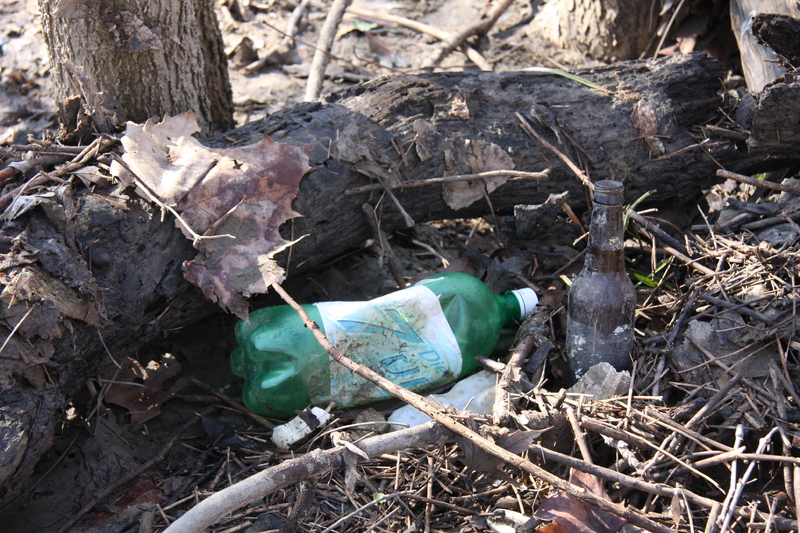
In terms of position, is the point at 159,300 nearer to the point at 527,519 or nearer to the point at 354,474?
the point at 354,474

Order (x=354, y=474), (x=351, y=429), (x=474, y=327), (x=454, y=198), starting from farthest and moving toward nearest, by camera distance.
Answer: (x=454, y=198), (x=474, y=327), (x=351, y=429), (x=354, y=474)

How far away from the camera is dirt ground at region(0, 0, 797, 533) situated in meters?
1.75

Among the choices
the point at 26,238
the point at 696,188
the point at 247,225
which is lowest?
the point at 696,188

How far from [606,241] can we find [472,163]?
0.83m

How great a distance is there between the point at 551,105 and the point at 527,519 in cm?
177

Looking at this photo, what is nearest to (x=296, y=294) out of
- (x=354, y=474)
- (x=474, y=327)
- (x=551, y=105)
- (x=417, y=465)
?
(x=474, y=327)

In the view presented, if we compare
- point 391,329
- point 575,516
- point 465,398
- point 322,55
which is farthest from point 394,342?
point 322,55

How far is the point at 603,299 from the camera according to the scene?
189 centimetres

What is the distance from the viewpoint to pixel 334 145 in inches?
92.4

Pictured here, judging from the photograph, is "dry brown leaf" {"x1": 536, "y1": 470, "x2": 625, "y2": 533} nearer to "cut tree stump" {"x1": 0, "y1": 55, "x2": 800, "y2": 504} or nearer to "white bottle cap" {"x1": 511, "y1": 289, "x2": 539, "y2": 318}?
"white bottle cap" {"x1": 511, "y1": 289, "x2": 539, "y2": 318}

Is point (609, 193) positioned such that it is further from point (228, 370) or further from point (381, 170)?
point (228, 370)

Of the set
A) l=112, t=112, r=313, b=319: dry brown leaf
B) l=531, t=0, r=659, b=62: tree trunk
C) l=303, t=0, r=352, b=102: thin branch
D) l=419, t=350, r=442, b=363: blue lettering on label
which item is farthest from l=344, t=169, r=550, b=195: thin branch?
l=531, t=0, r=659, b=62: tree trunk

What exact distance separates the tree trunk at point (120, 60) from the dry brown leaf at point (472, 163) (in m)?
1.16

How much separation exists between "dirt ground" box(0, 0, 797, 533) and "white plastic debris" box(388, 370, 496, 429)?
0.55 feet
